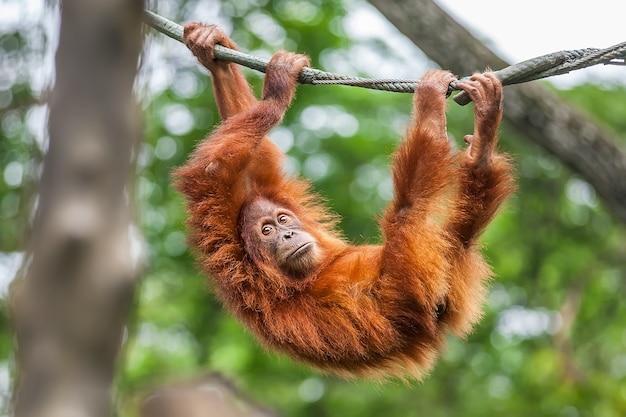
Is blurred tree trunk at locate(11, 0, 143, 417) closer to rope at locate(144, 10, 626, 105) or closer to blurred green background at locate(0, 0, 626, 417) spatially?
rope at locate(144, 10, 626, 105)

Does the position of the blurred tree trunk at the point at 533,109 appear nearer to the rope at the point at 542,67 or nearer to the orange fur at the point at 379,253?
the orange fur at the point at 379,253

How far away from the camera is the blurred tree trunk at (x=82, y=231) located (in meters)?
2.22

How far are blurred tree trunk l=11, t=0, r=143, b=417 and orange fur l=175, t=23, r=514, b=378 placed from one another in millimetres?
4651

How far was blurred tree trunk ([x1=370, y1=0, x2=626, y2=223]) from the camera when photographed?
11016mm

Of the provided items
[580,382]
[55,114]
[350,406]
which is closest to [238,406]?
[55,114]

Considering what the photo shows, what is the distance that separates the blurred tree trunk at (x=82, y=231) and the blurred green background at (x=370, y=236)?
11.0 meters

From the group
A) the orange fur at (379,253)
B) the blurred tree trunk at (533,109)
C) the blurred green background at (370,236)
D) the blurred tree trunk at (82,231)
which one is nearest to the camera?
the blurred tree trunk at (82,231)

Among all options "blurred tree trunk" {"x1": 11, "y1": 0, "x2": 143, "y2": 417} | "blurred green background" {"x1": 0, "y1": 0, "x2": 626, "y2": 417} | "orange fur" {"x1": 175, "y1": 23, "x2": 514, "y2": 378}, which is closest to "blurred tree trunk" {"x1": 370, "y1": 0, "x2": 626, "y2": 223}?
"blurred green background" {"x1": 0, "y1": 0, "x2": 626, "y2": 417}

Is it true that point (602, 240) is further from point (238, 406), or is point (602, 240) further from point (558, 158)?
point (238, 406)

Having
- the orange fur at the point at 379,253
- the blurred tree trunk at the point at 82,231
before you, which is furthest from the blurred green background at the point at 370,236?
the blurred tree trunk at the point at 82,231

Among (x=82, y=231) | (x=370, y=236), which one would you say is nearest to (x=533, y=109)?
(x=370, y=236)

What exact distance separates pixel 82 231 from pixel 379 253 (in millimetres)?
A: 5193

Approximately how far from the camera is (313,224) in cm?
791

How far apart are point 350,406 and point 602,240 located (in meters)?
5.21
